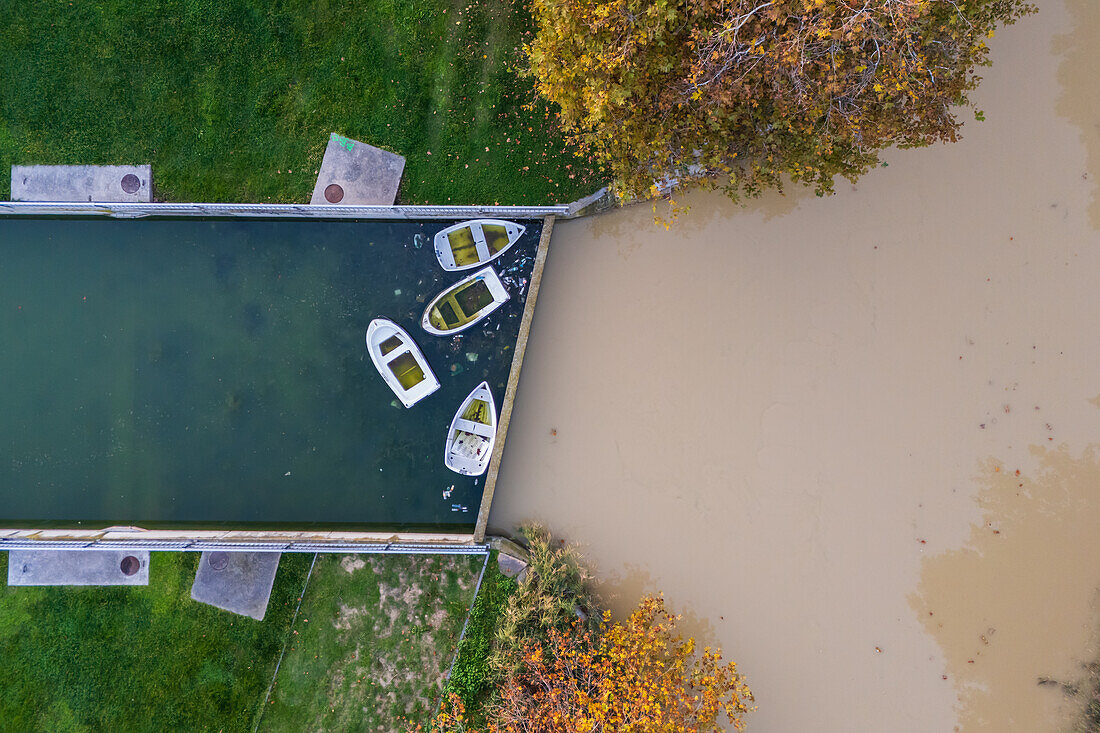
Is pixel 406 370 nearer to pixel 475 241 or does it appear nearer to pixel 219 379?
pixel 475 241

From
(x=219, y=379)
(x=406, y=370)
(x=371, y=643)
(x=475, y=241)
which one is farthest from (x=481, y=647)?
(x=475, y=241)

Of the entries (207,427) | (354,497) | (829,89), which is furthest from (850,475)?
(207,427)

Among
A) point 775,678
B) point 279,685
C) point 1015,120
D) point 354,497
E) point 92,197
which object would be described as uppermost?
point 1015,120

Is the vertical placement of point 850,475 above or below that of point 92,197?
below

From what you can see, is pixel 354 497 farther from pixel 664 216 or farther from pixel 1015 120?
pixel 1015 120

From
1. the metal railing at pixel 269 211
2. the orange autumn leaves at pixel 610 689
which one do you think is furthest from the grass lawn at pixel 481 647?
the metal railing at pixel 269 211

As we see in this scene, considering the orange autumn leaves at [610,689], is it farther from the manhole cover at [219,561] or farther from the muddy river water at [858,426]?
the manhole cover at [219,561]
